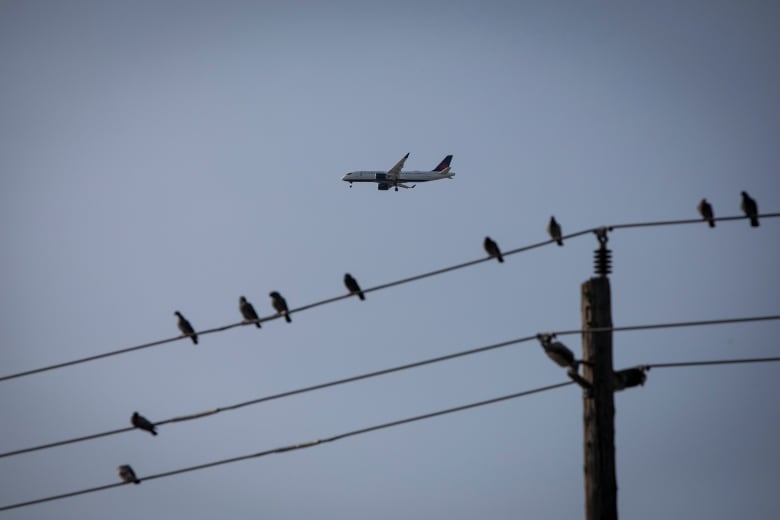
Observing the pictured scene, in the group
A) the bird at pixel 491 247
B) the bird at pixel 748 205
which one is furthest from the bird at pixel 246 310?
the bird at pixel 748 205

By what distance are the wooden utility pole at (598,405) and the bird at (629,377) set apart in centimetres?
14

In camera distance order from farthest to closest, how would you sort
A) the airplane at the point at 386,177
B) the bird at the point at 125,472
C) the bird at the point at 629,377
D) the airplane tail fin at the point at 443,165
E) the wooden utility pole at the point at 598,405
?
1. the airplane tail fin at the point at 443,165
2. the airplane at the point at 386,177
3. the bird at the point at 125,472
4. the bird at the point at 629,377
5. the wooden utility pole at the point at 598,405

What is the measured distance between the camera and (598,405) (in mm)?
13156

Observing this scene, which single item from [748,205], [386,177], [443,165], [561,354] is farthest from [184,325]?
[443,165]

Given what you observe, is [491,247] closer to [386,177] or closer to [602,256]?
[602,256]

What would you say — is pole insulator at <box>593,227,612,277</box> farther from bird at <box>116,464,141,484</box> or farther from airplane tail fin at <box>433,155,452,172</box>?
airplane tail fin at <box>433,155,452,172</box>

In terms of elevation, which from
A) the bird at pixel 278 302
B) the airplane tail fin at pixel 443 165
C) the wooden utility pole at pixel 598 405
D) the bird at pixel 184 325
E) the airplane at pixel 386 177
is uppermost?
the airplane tail fin at pixel 443 165

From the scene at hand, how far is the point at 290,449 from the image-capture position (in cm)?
1459

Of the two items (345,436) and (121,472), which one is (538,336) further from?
(121,472)

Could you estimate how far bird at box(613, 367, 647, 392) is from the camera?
13.4m

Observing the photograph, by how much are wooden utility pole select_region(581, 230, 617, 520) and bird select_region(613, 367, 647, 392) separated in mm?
143

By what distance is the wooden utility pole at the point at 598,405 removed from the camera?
41.6ft

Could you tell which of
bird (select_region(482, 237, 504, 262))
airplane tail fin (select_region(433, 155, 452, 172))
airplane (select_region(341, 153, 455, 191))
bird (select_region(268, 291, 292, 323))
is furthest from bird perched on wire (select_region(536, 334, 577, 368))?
airplane tail fin (select_region(433, 155, 452, 172))

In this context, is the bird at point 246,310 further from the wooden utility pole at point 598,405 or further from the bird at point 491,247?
the wooden utility pole at point 598,405
